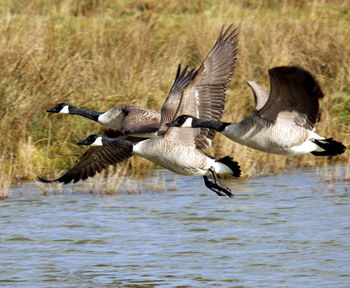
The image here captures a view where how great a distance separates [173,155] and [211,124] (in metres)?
0.59

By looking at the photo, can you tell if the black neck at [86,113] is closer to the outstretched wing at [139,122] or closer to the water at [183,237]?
the outstretched wing at [139,122]

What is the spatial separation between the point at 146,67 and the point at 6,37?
7.78 ft

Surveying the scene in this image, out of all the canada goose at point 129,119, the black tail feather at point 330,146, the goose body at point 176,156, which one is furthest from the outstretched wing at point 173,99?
the black tail feather at point 330,146

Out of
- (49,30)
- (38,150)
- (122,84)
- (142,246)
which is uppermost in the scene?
(49,30)

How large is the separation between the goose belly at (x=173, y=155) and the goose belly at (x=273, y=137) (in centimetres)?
A: 52

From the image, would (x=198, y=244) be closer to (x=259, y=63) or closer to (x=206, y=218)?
(x=206, y=218)

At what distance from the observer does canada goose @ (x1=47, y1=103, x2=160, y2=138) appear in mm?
10492

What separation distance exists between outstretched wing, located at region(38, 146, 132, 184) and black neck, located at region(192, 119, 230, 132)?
1511 mm

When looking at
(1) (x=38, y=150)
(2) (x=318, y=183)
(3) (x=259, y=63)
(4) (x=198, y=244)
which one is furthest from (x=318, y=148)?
(3) (x=259, y=63)

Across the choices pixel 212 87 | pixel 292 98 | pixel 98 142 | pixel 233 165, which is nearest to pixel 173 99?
pixel 212 87

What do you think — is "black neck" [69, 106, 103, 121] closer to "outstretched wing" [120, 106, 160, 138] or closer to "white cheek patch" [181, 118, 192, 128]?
"outstretched wing" [120, 106, 160, 138]

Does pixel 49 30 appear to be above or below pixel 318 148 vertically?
above

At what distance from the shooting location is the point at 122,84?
13.8m

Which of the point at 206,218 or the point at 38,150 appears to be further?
the point at 38,150
